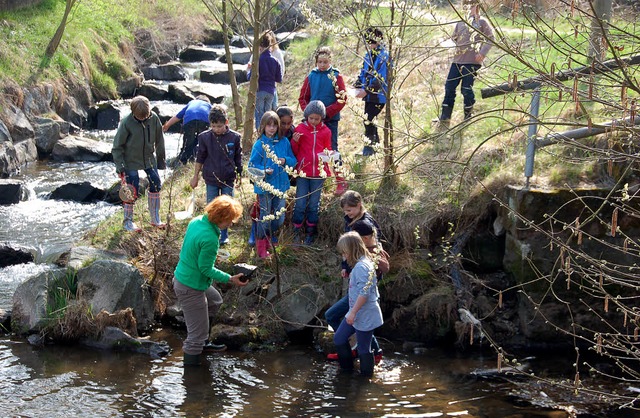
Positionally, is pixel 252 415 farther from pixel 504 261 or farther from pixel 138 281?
pixel 504 261

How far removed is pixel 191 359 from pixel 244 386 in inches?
26.5

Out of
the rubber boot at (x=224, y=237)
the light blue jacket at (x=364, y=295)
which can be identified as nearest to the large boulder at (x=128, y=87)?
the rubber boot at (x=224, y=237)

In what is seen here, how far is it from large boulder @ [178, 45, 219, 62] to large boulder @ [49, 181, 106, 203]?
11847 mm

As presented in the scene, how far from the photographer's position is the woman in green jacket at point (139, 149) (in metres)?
9.95

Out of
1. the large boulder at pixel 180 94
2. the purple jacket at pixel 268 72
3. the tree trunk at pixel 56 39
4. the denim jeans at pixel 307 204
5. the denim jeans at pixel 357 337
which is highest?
the tree trunk at pixel 56 39

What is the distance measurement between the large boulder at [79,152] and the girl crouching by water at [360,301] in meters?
9.48

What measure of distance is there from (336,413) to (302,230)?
125 inches

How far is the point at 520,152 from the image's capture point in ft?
32.4

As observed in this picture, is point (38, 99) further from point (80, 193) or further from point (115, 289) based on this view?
point (115, 289)

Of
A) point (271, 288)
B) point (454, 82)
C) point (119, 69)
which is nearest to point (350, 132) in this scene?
point (454, 82)

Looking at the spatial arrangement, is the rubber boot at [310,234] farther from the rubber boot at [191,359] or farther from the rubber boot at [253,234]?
the rubber boot at [191,359]

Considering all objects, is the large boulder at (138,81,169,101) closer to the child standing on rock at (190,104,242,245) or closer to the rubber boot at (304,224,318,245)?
the child standing on rock at (190,104,242,245)

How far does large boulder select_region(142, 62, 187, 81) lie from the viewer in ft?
72.4

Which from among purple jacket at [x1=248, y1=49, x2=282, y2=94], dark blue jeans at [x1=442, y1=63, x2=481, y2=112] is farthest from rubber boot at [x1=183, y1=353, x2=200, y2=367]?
purple jacket at [x1=248, y1=49, x2=282, y2=94]
